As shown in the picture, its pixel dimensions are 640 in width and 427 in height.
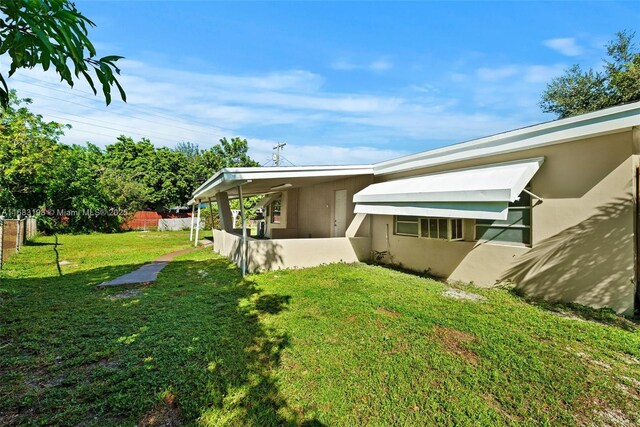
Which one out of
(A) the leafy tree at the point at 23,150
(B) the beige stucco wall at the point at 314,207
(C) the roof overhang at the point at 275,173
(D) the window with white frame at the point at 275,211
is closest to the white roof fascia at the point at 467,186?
Answer: (C) the roof overhang at the point at 275,173

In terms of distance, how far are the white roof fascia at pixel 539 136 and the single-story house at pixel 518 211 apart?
20 millimetres

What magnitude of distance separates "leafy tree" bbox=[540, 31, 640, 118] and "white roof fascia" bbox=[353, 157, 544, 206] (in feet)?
68.1

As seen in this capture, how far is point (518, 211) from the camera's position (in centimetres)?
749

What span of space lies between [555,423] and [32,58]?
5.61m

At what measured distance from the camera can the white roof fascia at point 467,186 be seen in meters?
6.26

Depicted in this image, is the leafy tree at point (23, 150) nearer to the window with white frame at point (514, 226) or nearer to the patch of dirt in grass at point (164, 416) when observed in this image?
the patch of dirt in grass at point (164, 416)

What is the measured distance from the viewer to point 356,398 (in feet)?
11.4

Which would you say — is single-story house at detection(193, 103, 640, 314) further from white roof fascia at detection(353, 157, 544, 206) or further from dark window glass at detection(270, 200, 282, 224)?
dark window glass at detection(270, 200, 282, 224)

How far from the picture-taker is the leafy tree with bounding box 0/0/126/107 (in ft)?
5.23

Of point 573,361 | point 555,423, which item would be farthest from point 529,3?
point 555,423

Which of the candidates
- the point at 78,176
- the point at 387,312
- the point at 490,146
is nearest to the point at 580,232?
the point at 490,146

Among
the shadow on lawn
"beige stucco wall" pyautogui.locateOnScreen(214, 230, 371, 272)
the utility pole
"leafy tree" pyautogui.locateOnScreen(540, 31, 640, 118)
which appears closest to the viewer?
the shadow on lawn

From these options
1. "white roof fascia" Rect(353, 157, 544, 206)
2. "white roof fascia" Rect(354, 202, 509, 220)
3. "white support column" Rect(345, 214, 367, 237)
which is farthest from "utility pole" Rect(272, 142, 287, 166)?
"white roof fascia" Rect(354, 202, 509, 220)

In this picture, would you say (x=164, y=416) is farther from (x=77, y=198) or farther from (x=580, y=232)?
(x=77, y=198)
